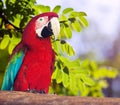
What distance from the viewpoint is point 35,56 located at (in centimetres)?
138

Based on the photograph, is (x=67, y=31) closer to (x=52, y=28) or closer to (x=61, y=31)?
(x=61, y=31)

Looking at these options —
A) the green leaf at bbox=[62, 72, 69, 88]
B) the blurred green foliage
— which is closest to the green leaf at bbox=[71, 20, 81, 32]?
the blurred green foliage

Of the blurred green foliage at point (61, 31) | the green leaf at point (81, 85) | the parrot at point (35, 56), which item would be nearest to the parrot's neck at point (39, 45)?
the parrot at point (35, 56)

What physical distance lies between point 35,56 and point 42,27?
0.10 m

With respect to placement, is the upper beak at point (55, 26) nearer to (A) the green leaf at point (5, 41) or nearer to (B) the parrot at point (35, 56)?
(B) the parrot at point (35, 56)

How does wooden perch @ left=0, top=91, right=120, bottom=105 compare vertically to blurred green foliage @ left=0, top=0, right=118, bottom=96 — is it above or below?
below

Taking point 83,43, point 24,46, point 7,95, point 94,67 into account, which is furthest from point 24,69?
point 83,43

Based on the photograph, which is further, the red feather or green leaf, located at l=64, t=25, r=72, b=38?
green leaf, located at l=64, t=25, r=72, b=38

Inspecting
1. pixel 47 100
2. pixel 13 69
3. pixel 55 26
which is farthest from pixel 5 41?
pixel 47 100

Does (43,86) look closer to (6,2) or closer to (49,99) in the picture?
(49,99)

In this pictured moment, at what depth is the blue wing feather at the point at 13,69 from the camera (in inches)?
55.0

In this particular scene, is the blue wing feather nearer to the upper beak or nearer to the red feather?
the red feather

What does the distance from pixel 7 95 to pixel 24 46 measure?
0.26m

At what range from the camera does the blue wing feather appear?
1398 mm
